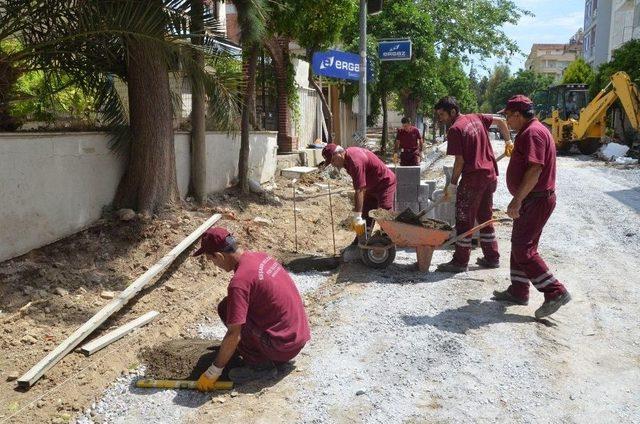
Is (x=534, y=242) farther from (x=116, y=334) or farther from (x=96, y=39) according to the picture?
(x=96, y=39)

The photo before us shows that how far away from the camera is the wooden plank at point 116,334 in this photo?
4770 mm

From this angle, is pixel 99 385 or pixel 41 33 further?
pixel 41 33

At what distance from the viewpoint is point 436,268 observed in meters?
7.00

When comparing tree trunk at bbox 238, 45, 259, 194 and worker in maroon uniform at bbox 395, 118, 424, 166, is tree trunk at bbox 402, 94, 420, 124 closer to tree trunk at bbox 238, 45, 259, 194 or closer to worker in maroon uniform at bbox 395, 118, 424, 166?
worker in maroon uniform at bbox 395, 118, 424, 166

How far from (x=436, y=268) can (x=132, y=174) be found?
398 cm

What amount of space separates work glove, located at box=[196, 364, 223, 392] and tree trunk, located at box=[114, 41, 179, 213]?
147 inches

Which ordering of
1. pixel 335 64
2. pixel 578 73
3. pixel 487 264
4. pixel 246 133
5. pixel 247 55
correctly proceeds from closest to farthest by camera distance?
pixel 487 264
pixel 246 133
pixel 247 55
pixel 335 64
pixel 578 73

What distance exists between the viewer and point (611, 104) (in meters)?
22.0

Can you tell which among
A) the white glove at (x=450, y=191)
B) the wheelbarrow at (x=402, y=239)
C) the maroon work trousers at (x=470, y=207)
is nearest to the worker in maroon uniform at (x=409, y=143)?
the wheelbarrow at (x=402, y=239)

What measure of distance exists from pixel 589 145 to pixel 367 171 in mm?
19269

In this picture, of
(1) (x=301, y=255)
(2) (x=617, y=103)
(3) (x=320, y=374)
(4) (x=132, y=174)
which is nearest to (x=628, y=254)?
(1) (x=301, y=255)

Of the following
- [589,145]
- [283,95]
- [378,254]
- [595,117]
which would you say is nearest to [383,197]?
[378,254]

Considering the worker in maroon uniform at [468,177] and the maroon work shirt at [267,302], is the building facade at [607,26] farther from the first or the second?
the maroon work shirt at [267,302]

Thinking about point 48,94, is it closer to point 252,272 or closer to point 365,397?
point 252,272
